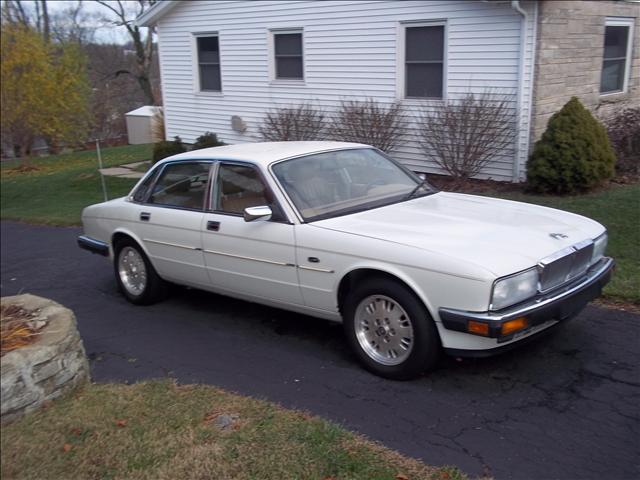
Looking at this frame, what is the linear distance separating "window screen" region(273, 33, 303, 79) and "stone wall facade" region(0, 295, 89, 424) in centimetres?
1053

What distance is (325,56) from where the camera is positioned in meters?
13.2

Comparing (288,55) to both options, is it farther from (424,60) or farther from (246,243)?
(246,243)

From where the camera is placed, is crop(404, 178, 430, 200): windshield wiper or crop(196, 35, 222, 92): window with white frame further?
crop(196, 35, 222, 92): window with white frame

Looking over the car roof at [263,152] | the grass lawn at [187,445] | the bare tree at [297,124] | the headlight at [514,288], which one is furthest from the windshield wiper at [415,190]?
the bare tree at [297,124]

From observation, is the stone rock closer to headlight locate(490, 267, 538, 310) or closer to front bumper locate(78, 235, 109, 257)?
headlight locate(490, 267, 538, 310)

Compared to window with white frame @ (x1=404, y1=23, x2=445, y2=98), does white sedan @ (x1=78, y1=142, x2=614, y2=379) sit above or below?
below

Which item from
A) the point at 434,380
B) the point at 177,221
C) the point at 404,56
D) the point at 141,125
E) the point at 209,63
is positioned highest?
the point at 209,63

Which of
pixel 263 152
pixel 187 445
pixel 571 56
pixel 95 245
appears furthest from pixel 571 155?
pixel 187 445

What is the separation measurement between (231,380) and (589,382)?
2.36 m

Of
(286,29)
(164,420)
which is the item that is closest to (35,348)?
(164,420)

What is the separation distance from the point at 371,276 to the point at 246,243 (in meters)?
1.18

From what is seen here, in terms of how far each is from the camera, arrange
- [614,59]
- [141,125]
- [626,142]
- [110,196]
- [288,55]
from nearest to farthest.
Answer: [626,142] → [614,59] → [110,196] → [288,55] → [141,125]

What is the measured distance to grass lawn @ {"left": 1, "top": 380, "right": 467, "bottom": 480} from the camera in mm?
3359

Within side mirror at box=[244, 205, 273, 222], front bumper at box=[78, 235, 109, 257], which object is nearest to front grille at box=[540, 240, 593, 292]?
side mirror at box=[244, 205, 273, 222]
